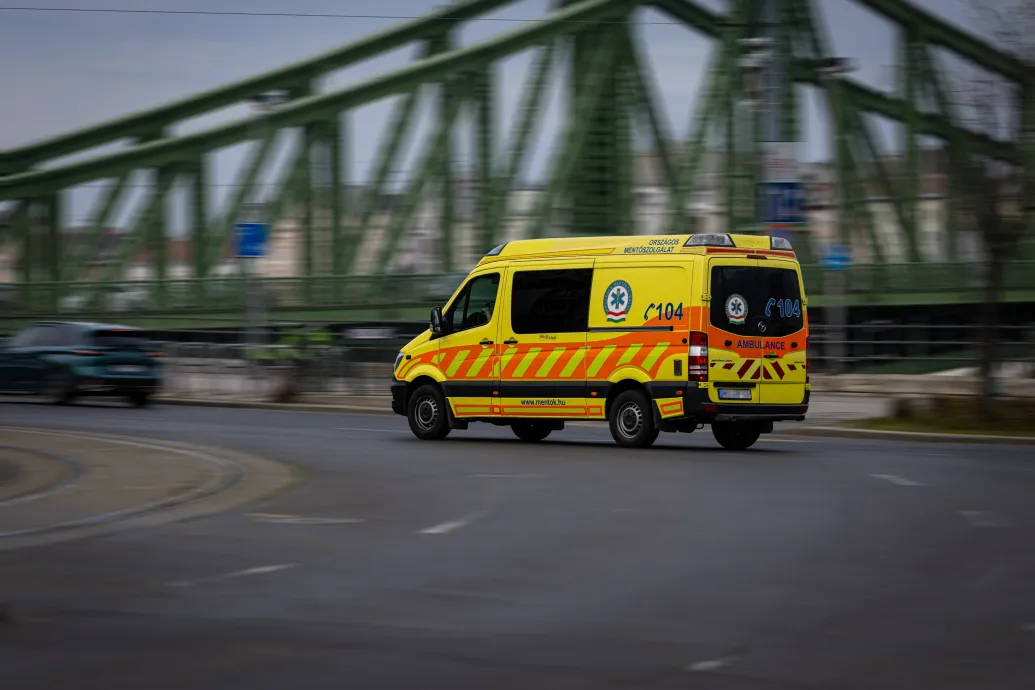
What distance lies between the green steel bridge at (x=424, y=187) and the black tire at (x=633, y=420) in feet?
117

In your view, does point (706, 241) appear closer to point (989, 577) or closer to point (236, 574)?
point (989, 577)

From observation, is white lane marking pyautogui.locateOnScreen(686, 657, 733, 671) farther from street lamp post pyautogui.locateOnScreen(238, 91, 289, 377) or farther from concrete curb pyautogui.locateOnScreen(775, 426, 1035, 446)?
street lamp post pyautogui.locateOnScreen(238, 91, 289, 377)

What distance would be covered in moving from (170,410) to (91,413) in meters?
1.64

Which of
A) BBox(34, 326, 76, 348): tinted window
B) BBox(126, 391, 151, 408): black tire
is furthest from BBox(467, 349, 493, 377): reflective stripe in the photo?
BBox(34, 326, 76, 348): tinted window

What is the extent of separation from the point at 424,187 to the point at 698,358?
46686 mm

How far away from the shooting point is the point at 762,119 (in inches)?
997

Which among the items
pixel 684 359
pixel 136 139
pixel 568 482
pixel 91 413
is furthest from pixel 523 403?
pixel 136 139

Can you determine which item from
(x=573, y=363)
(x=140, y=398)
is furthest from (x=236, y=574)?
(x=140, y=398)

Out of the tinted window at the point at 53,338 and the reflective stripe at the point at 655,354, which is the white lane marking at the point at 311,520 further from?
the tinted window at the point at 53,338

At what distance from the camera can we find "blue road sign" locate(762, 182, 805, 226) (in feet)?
75.7

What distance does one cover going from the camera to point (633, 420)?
18.4m

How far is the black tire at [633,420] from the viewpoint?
1823 cm

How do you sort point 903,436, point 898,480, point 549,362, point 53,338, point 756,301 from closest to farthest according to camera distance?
point 898,480, point 756,301, point 549,362, point 903,436, point 53,338

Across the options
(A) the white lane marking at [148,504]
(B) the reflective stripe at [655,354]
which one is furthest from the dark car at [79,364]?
(B) the reflective stripe at [655,354]
